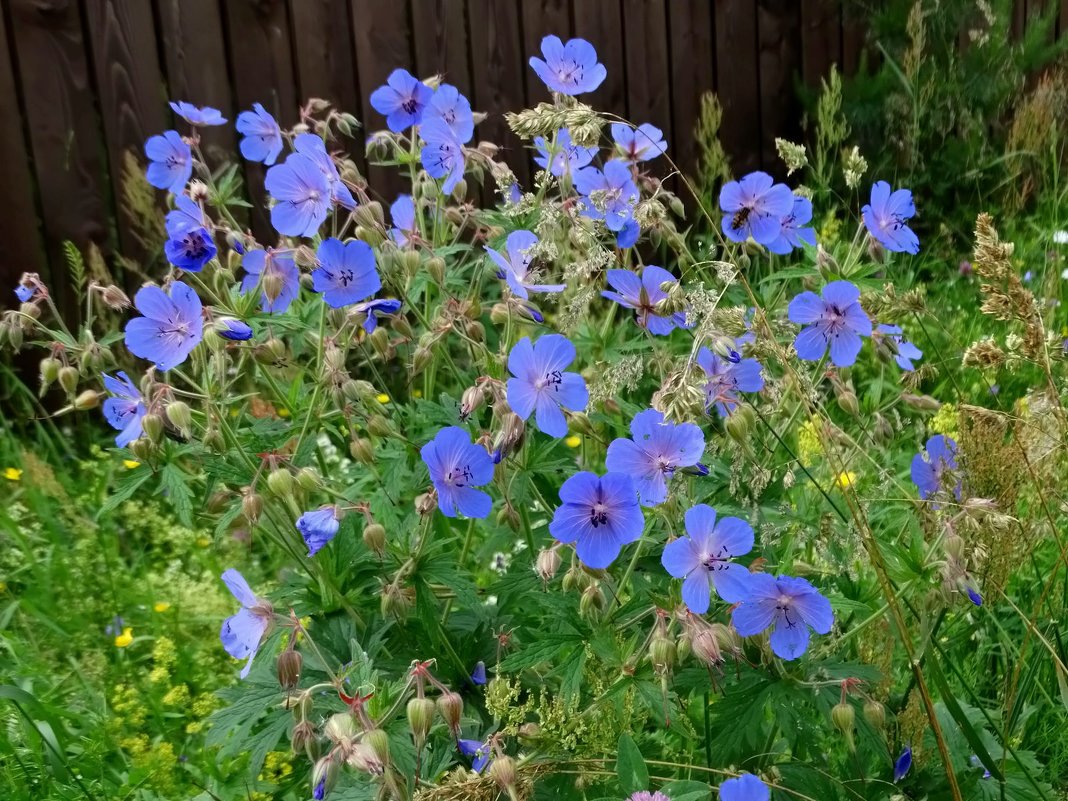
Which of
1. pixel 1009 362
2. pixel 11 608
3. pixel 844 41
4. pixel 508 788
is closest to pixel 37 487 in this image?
pixel 11 608

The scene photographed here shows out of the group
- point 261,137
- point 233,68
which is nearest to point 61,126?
point 233,68

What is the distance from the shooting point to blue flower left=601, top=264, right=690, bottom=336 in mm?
1310

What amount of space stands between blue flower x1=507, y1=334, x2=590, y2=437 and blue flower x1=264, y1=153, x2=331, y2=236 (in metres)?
0.38

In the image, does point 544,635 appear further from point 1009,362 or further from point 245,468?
point 1009,362

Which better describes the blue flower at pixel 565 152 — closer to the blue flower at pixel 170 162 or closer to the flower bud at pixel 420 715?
the blue flower at pixel 170 162

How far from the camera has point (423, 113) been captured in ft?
5.31

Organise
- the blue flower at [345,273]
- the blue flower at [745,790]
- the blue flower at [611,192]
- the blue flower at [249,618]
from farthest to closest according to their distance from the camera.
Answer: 1. the blue flower at [611,192]
2. the blue flower at [345,273]
3. the blue flower at [249,618]
4. the blue flower at [745,790]

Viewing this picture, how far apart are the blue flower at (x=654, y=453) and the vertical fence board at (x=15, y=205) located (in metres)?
2.96

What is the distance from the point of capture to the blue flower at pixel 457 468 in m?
1.18

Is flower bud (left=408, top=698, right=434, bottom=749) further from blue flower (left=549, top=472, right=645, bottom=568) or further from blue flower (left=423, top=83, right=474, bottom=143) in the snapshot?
blue flower (left=423, top=83, right=474, bottom=143)

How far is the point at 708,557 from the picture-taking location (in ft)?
3.43

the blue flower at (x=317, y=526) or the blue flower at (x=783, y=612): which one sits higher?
the blue flower at (x=317, y=526)

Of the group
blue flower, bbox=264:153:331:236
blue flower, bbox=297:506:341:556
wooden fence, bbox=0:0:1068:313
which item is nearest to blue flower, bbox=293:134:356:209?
blue flower, bbox=264:153:331:236

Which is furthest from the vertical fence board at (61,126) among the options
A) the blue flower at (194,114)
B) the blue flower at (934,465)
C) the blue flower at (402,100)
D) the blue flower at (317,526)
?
the blue flower at (934,465)
